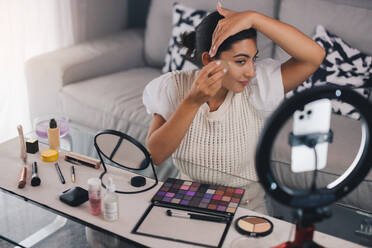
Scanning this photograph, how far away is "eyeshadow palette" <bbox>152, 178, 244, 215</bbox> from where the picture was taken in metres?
1.08

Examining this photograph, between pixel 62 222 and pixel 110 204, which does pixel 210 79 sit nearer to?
pixel 110 204

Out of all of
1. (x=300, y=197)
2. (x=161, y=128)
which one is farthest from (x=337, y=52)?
(x=300, y=197)

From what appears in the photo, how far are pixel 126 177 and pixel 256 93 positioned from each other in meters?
0.45

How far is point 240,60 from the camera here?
3.86 feet

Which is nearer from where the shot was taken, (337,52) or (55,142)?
(55,142)

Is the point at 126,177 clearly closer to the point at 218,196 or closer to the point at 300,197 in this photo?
the point at 218,196

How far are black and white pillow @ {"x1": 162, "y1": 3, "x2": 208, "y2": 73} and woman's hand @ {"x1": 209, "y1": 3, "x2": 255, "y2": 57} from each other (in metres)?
0.97

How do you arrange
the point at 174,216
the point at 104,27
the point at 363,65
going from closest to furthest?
1. the point at 174,216
2. the point at 363,65
3. the point at 104,27

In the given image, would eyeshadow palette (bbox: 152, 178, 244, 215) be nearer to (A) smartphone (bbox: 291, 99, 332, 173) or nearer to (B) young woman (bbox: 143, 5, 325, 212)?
(B) young woman (bbox: 143, 5, 325, 212)

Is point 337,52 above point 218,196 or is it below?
above

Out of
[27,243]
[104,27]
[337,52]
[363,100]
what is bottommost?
[27,243]

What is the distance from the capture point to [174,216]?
106 cm

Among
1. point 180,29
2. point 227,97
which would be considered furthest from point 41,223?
point 180,29

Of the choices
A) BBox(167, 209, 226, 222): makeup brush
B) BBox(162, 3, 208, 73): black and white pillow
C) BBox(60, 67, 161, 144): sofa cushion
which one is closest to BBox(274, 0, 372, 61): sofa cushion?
BBox(162, 3, 208, 73): black and white pillow
